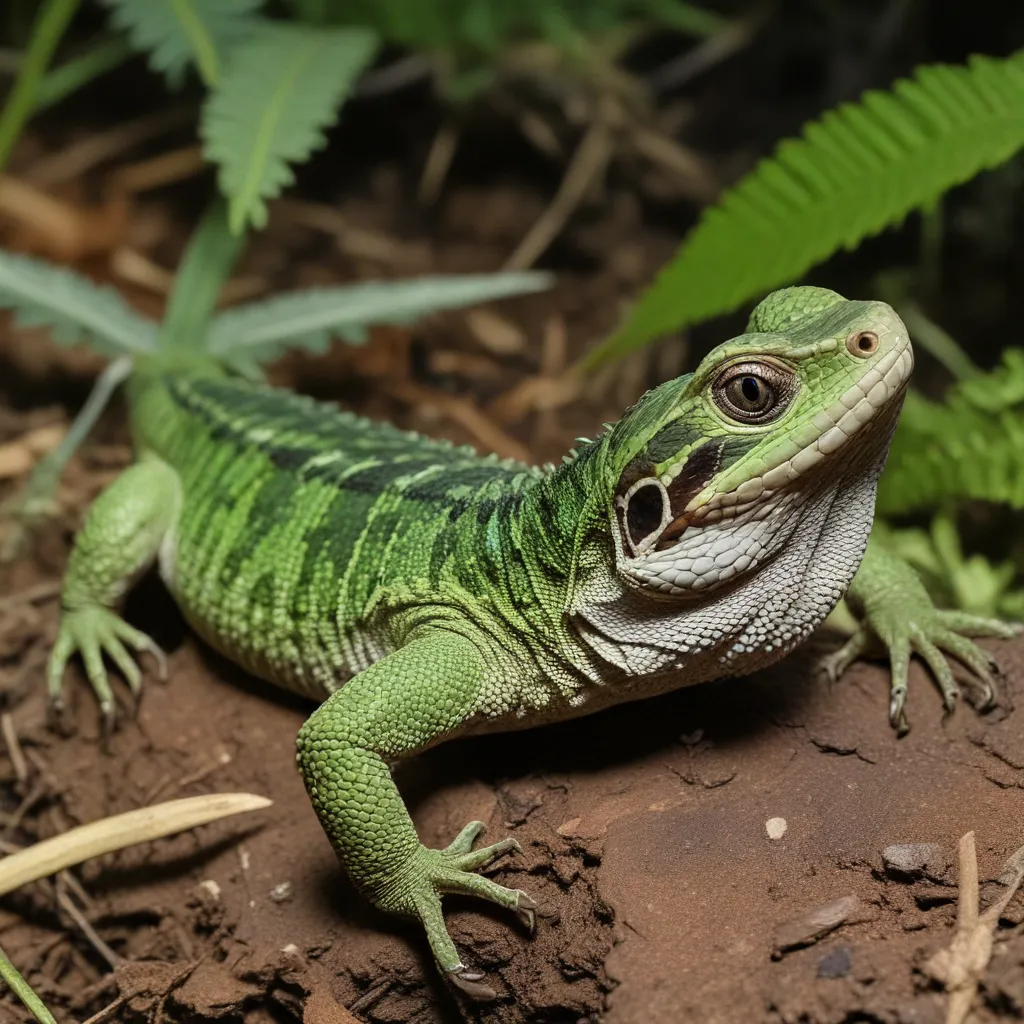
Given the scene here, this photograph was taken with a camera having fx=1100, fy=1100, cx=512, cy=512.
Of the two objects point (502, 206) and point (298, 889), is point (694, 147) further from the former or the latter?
point (298, 889)

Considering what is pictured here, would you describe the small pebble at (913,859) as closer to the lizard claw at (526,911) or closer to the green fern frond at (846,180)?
the lizard claw at (526,911)

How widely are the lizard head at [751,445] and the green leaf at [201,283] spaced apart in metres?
3.56

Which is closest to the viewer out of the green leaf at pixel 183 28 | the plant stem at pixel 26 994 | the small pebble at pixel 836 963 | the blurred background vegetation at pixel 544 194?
the small pebble at pixel 836 963

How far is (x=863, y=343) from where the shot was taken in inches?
122

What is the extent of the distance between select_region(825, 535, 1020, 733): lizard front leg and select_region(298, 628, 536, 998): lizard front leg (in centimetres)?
144

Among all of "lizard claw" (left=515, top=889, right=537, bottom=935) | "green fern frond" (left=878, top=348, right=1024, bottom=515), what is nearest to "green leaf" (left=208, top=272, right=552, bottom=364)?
"green fern frond" (left=878, top=348, right=1024, bottom=515)

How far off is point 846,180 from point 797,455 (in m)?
2.16

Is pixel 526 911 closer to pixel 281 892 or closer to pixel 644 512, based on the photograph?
pixel 281 892

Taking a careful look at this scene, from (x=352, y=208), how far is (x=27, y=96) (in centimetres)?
254

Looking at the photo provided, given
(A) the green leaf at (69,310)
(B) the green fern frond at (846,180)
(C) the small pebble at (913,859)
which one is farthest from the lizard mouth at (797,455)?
(A) the green leaf at (69,310)

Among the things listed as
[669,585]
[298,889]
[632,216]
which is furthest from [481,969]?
[632,216]

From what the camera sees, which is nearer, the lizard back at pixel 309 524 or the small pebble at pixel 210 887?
the lizard back at pixel 309 524

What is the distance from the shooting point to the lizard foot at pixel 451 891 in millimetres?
3457

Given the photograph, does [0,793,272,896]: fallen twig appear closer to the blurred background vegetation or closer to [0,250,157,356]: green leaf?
the blurred background vegetation
